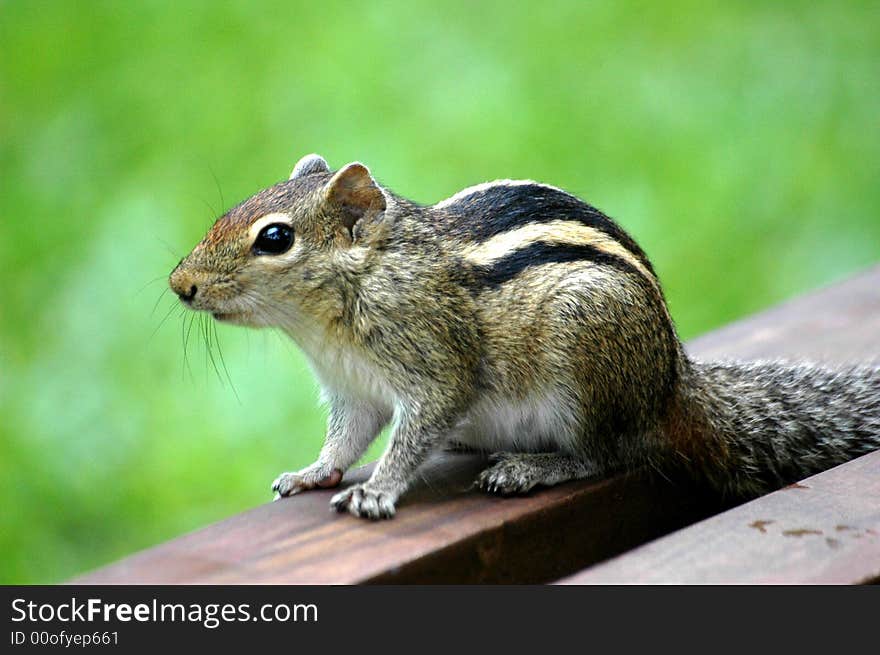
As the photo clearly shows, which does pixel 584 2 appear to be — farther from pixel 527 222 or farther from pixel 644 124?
pixel 527 222

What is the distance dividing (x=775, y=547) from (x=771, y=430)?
27.8 inches

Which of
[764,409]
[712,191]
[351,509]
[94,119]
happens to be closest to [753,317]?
[764,409]

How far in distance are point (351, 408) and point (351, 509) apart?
1.71ft

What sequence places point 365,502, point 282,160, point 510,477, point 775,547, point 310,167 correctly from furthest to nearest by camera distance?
point 282,160 → point 310,167 → point 510,477 → point 365,502 → point 775,547

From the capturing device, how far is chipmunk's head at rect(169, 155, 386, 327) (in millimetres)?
2643

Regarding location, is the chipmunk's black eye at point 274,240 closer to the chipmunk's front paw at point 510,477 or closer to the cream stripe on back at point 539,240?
the cream stripe on back at point 539,240

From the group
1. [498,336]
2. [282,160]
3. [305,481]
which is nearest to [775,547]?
[498,336]

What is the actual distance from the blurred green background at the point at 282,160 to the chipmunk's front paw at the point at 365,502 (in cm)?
196

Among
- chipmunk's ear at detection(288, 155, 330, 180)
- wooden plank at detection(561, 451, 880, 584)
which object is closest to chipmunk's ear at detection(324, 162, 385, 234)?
chipmunk's ear at detection(288, 155, 330, 180)

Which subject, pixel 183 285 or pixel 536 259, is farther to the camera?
pixel 536 259

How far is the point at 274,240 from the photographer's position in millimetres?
2678

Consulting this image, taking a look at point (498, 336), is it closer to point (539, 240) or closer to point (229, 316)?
point (539, 240)

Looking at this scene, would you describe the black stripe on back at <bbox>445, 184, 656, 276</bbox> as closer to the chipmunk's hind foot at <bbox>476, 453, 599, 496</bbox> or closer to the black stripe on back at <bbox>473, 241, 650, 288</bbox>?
the black stripe on back at <bbox>473, 241, 650, 288</bbox>

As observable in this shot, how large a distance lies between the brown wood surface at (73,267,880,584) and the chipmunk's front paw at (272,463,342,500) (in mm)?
53
